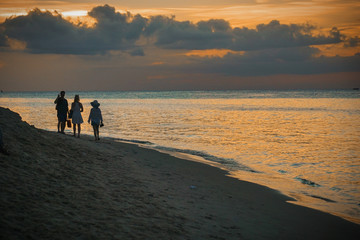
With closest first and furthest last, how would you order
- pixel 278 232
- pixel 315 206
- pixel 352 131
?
pixel 278 232, pixel 315 206, pixel 352 131

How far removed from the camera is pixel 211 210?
777cm

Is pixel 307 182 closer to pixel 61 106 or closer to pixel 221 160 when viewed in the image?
pixel 221 160

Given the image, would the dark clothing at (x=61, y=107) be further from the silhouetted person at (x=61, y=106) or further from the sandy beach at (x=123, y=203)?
the sandy beach at (x=123, y=203)

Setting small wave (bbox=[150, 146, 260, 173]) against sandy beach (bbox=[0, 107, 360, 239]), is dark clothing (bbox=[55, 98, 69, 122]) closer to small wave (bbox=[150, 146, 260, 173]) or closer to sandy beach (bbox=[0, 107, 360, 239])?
sandy beach (bbox=[0, 107, 360, 239])

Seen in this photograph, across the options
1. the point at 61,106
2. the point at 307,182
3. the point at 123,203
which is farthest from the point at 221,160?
the point at 61,106

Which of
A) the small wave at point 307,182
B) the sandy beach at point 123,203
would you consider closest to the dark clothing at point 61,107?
the sandy beach at point 123,203

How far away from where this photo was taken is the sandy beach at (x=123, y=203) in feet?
19.0

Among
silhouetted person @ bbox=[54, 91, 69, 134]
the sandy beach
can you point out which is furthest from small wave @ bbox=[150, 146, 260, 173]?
silhouetted person @ bbox=[54, 91, 69, 134]

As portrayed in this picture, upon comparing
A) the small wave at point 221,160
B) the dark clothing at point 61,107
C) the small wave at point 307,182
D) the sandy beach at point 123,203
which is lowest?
the small wave at point 307,182

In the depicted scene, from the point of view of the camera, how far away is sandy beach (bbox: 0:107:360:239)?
580cm

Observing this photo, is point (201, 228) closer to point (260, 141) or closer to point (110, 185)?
point (110, 185)

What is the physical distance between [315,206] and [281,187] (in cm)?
194

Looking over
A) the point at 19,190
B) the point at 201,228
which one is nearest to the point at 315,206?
the point at 201,228

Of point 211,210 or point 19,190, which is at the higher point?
point 19,190
